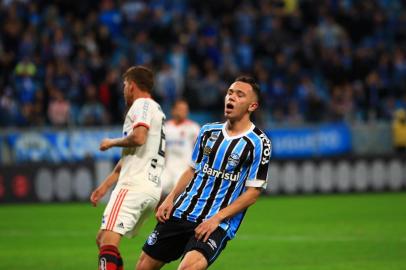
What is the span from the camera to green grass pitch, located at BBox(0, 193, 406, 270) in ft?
33.9

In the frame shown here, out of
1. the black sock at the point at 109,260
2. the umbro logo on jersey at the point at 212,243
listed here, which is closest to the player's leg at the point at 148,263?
the black sock at the point at 109,260

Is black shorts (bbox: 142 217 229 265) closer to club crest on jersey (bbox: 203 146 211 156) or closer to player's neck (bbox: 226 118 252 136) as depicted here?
club crest on jersey (bbox: 203 146 211 156)

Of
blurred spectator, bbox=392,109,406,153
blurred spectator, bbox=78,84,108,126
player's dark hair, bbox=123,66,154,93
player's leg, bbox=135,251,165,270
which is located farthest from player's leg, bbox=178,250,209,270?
blurred spectator, bbox=392,109,406,153

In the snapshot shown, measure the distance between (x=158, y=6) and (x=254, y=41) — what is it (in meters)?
2.84

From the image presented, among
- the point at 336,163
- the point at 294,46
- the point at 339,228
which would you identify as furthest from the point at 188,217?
the point at 294,46

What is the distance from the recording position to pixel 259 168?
6648 mm

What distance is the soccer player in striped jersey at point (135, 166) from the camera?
291 inches

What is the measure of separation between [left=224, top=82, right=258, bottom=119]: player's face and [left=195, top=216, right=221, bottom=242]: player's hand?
0.81 meters

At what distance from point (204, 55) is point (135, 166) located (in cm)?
1490

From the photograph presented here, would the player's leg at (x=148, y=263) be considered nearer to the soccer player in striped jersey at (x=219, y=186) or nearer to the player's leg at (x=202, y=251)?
the soccer player in striped jersey at (x=219, y=186)

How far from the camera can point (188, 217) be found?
6.78 meters

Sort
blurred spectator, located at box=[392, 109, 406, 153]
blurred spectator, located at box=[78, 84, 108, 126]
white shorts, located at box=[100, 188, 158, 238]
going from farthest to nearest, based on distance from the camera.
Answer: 1. blurred spectator, located at box=[392, 109, 406, 153]
2. blurred spectator, located at box=[78, 84, 108, 126]
3. white shorts, located at box=[100, 188, 158, 238]

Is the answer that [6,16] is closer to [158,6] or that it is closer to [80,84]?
[80,84]

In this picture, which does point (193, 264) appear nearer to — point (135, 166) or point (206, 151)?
point (206, 151)
